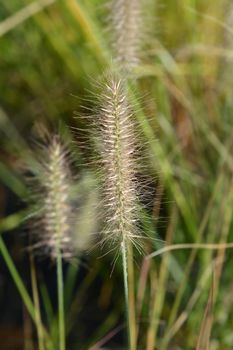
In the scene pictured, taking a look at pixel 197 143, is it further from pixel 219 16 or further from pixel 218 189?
pixel 219 16

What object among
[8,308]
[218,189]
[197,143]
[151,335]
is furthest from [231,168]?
[8,308]

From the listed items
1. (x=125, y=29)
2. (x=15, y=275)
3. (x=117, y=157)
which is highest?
(x=125, y=29)

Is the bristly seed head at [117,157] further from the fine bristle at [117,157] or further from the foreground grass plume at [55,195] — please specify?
the foreground grass plume at [55,195]

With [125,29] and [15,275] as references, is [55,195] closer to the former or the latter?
[15,275]

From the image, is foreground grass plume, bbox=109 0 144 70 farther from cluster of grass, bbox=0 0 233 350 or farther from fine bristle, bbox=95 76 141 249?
fine bristle, bbox=95 76 141 249

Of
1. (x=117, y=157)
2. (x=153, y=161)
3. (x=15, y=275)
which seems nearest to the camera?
(x=117, y=157)

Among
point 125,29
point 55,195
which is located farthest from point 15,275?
point 125,29

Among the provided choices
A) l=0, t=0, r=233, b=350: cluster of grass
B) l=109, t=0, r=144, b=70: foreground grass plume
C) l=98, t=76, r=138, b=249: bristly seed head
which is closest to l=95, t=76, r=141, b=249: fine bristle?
l=98, t=76, r=138, b=249: bristly seed head
